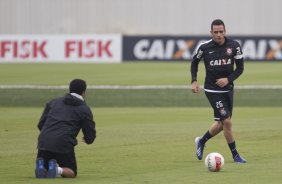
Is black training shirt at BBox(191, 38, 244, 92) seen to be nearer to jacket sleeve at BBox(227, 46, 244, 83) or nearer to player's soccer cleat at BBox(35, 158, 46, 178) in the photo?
jacket sleeve at BBox(227, 46, 244, 83)

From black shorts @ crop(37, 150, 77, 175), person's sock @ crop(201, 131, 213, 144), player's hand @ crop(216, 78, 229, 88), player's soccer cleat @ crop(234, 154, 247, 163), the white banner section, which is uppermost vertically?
player's hand @ crop(216, 78, 229, 88)

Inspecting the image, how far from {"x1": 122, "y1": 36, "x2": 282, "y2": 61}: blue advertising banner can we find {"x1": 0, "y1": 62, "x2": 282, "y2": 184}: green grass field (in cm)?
1052

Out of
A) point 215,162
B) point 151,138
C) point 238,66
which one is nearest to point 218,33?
point 238,66

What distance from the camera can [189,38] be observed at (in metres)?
49.0

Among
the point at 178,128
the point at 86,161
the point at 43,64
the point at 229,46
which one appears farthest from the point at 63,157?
the point at 43,64

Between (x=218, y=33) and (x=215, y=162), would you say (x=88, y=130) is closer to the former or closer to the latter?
(x=215, y=162)

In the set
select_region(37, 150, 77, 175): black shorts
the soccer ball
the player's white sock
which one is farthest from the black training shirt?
the player's white sock

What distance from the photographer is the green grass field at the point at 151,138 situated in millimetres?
13469

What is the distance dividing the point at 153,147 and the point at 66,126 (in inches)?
175

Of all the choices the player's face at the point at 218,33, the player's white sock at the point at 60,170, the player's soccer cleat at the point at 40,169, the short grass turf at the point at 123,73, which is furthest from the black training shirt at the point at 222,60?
the short grass turf at the point at 123,73

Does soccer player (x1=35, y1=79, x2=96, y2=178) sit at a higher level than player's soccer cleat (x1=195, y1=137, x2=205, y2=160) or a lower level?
higher

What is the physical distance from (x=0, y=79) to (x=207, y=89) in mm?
23987

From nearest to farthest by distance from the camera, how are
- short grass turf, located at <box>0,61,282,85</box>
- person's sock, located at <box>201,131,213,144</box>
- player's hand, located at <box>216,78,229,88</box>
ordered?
player's hand, located at <box>216,78,229,88</box> → person's sock, located at <box>201,131,213,144</box> → short grass turf, located at <box>0,61,282,85</box>

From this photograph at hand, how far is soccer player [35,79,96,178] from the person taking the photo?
1305cm
